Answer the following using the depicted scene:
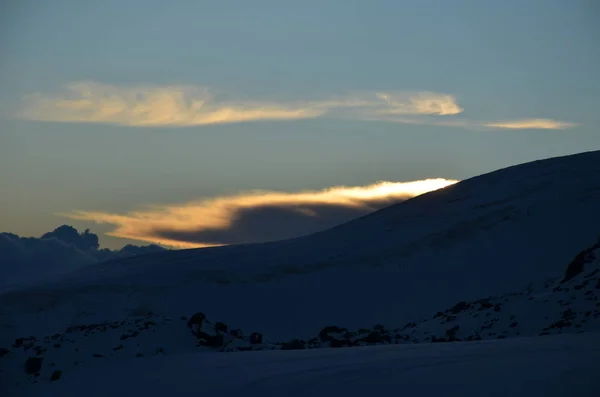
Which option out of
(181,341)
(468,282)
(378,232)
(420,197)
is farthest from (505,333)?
(420,197)

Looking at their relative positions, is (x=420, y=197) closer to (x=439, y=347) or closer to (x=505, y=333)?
(x=505, y=333)

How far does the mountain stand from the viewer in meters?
19.4

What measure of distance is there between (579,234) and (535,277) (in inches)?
210

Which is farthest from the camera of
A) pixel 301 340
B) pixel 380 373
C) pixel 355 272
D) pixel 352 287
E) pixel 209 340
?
pixel 355 272

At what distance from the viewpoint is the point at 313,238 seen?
4522 centimetres

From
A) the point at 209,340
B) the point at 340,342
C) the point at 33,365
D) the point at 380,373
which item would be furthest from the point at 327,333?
the point at 380,373

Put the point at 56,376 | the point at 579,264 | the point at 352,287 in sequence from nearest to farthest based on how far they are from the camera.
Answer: the point at 56,376
the point at 579,264
the point at 352,287

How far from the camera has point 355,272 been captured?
3622 cm

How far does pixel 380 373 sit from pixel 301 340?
9486 mm

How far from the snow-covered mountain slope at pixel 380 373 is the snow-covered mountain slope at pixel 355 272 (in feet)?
50.9

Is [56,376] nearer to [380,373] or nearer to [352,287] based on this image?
[380,373]

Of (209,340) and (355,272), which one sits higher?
(355,272)

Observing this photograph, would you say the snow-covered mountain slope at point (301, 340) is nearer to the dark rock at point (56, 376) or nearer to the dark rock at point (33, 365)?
the dark rock at point (33, 365)

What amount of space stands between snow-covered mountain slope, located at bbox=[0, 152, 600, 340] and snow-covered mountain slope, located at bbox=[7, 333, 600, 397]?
15500 millimetres
